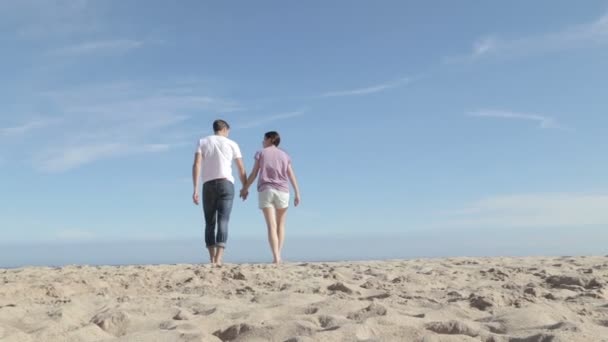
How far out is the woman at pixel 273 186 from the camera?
7125 mm

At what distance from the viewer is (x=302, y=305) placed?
145 inches

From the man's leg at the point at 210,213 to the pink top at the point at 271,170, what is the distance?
2.27 feet

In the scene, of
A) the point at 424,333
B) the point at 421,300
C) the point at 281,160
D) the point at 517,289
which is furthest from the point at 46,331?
the point at 281,160

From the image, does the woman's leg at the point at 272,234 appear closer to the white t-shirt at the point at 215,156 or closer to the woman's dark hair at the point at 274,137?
the white t-shirt at the point at 215,156

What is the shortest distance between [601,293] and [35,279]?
4.80 metres

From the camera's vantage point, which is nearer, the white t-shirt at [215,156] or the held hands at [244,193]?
the white t-shirt at [215,156]

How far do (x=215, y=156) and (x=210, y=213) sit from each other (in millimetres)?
709

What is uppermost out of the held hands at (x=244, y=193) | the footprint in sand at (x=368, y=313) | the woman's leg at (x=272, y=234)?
the held hands at (x=244, y=193)

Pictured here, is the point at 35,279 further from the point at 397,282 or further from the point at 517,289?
the point at 517,289

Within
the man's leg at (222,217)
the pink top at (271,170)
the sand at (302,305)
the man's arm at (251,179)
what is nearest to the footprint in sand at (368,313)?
the sand at (302,305)

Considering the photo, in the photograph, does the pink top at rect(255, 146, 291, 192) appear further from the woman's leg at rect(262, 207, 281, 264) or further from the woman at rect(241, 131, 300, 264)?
the woman's leg at rect(262, 207, 281, 264)

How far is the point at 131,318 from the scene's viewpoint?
3.34 meters

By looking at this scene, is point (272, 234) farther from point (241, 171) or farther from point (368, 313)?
point (368, 313)

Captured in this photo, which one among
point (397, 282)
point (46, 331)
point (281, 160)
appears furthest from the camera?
point (281, 160)
